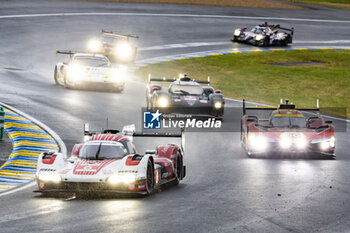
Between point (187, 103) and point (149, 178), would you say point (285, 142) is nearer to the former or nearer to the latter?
point (187, 103)

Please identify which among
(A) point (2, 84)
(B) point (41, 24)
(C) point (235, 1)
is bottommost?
(A) point (2, 84)

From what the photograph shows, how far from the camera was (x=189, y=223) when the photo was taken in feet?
40.2

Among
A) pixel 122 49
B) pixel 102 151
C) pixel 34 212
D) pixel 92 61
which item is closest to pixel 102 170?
pixel 102 151

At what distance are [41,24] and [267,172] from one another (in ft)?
121

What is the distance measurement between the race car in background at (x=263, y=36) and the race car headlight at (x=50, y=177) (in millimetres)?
38823

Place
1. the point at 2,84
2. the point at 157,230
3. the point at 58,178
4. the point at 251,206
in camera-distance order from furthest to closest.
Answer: the point at 2,84
the point at 58,178
the point at 251,206
the point at 157,230

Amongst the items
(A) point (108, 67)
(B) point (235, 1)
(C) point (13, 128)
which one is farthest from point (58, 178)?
(B) point (235, 1)

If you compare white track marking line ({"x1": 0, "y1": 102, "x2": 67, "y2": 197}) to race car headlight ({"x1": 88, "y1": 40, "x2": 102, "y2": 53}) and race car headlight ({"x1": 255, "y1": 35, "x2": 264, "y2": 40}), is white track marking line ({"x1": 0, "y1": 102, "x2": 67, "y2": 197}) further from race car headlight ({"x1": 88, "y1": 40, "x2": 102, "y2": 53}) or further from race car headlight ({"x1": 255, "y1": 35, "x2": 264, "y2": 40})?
race car headlight ({"x1": 255, "y1": 35, "x2": 264, "y2": 40})

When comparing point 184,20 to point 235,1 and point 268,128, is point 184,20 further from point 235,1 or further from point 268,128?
point 268,128

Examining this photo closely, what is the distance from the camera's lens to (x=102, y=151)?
16.1 meters

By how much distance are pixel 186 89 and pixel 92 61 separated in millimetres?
7874

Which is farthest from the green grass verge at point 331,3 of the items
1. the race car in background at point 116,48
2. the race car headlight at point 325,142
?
the race car headlight at point 325,142

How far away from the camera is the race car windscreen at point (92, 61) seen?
3429 centimetres

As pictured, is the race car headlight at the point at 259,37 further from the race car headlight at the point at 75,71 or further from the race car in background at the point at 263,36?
the race car headlight at the point at 75,71
